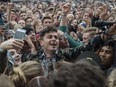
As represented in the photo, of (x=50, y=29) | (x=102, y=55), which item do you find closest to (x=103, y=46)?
(x=102, y=55)

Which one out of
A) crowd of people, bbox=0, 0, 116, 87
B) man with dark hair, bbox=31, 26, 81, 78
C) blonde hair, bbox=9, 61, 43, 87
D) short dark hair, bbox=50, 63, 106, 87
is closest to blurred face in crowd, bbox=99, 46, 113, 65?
crowd of people, bbox=0, 0, 116, 87

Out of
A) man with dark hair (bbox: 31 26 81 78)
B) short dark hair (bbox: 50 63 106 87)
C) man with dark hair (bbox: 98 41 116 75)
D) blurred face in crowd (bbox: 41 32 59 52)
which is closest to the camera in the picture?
short dark hair (bbox: 50 63 106 87)

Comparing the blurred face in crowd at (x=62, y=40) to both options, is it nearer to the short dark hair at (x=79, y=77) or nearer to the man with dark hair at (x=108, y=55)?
the man with dark hair at (x=108, y=55)

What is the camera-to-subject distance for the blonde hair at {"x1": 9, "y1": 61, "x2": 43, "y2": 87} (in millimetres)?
2525

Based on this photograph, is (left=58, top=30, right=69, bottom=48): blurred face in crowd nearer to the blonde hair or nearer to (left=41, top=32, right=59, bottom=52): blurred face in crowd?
(left=41, top=32, right=59, bottom=52): blurred face in crowd

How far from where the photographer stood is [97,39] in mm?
3793

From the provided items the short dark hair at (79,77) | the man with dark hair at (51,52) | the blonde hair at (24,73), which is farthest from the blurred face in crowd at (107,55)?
the short dark hair at (79,77)

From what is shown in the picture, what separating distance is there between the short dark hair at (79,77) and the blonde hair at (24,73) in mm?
1156

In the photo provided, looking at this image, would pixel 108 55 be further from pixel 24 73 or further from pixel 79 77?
pixel 79 77

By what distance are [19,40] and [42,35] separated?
6.36ft

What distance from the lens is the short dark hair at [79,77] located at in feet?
4.37

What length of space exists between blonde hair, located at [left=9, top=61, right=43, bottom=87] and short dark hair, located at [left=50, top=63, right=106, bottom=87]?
45.5 inches

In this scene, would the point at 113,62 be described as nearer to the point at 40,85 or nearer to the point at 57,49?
the point at 57,49

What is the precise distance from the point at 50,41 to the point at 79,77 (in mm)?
2969
